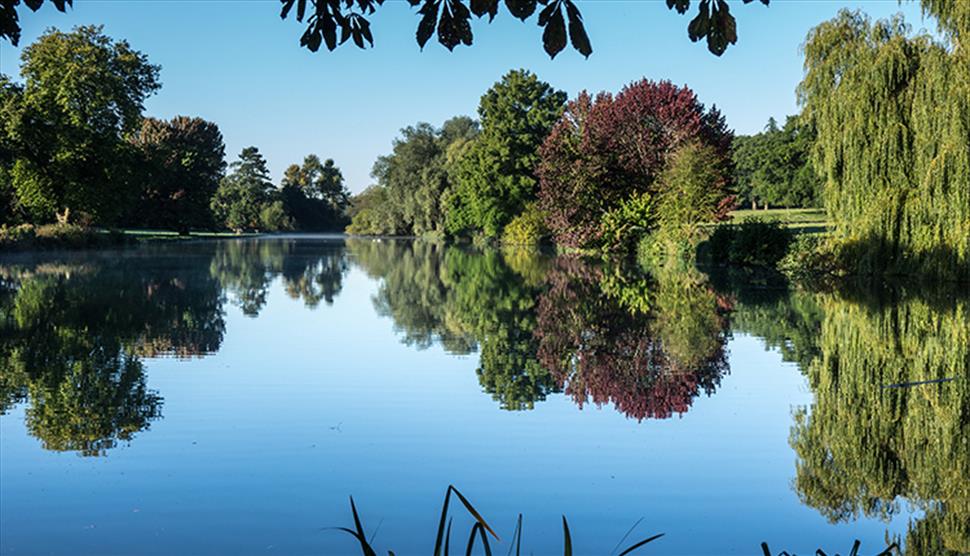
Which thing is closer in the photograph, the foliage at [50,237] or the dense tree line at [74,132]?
the foliage at [50,237]

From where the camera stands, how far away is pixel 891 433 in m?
6.64

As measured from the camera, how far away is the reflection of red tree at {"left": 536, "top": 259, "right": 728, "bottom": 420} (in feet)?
26.5

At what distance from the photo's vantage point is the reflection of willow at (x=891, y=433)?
16.3ft

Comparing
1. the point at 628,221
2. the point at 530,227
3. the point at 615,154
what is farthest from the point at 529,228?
the point at 628,221

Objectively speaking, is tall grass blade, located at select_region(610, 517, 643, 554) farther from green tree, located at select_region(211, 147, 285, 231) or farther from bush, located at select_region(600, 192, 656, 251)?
green tree, located at select_region(211, 147, 285, 231)

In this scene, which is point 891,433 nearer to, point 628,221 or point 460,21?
point 460,21

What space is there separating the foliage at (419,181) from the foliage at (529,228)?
12516 mm

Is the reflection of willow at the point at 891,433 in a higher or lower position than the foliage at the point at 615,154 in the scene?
lower

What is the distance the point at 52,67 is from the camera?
42.6 metres

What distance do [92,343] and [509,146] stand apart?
43566mm

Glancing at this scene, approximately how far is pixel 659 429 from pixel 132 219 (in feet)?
208

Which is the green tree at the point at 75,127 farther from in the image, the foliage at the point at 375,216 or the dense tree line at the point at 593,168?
the foliage at the point at 375,216

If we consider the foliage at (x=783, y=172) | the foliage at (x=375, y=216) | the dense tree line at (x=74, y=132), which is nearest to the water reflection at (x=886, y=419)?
the dense tree line at (x=74, y=132)

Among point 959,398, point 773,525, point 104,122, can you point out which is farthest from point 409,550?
point 104,122
